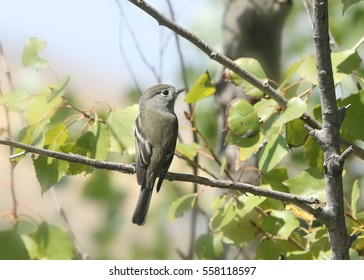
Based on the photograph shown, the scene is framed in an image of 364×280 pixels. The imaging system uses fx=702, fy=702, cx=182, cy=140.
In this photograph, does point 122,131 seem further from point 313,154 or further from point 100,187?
point 100,187

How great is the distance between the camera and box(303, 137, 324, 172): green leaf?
2531 millimetres

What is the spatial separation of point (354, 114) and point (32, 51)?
121 centimetres

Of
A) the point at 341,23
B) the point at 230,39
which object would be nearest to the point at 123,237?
the point at 230,39

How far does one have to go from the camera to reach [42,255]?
2.83 metres

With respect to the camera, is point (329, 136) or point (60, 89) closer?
point (329, 136)

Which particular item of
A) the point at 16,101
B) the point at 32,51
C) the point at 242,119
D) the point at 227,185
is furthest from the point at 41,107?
the point at 227,185

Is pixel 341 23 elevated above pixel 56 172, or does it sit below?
above

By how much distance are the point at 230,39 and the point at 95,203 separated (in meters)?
1.11

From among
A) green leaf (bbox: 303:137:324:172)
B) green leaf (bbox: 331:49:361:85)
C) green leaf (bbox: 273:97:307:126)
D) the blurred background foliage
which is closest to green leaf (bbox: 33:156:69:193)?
the blurred background foliage

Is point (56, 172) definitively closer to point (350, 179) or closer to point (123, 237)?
point (123, 237)

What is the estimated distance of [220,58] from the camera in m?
2.28

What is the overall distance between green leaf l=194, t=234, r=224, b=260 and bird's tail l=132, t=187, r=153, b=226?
0.25 meters

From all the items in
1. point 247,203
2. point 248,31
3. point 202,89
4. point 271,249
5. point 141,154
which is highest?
point 248,31

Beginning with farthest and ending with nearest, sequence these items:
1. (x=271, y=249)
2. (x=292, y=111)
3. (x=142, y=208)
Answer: (x=142, y=208) < (x=271, y=249) < (x=292, y=111)
